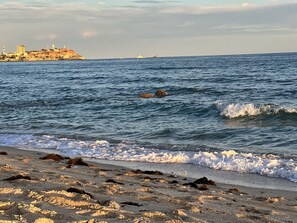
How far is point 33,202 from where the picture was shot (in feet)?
16.9

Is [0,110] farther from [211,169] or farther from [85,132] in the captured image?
[211,169]

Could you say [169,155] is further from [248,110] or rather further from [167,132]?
[248,110]

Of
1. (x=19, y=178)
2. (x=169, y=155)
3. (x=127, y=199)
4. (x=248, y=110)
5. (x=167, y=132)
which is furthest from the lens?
(x=248, y=110)

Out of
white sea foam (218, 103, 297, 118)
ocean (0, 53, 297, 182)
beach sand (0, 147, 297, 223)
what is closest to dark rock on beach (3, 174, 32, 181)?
beach sand (0, 147, 297, 223)

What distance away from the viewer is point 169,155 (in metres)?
11.0

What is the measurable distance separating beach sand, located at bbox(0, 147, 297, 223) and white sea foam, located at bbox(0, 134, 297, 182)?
1451mm

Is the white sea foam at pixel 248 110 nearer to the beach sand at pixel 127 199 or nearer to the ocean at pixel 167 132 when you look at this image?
the ocean at pixel 167 132

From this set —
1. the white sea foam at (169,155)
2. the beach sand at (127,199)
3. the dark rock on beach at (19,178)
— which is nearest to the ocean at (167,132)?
the white sea foam at (169,155)

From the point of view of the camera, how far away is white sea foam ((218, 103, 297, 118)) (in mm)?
18781

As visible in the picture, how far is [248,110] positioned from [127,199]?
48.2 ft

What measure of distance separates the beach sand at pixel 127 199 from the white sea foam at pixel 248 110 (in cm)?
1106

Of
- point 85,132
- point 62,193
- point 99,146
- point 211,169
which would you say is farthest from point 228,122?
point 62,193

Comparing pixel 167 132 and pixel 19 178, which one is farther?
pixel 167 132

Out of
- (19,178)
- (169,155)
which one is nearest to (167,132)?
(169,155)
